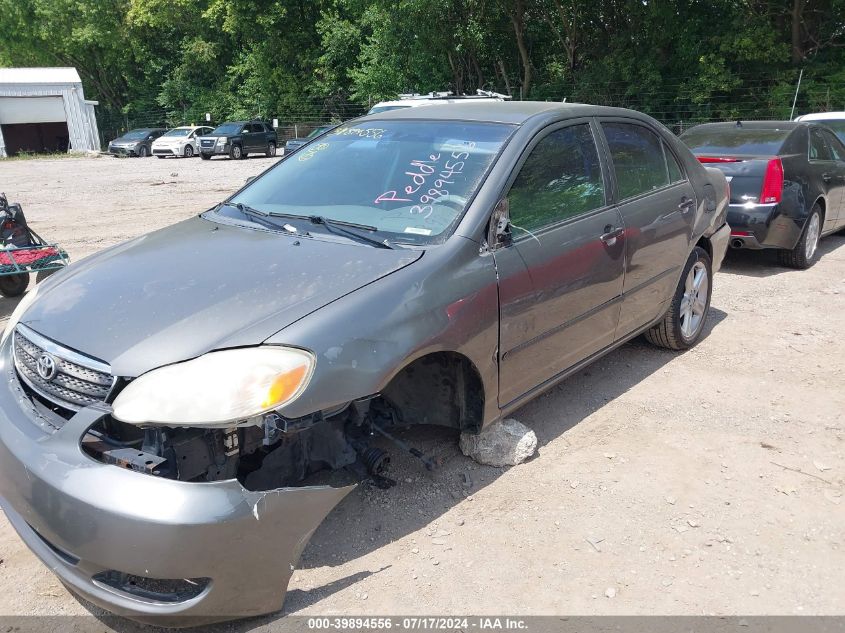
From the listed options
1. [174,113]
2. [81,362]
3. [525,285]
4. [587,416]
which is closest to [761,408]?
[587,416]

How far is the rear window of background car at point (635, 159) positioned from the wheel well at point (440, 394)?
65.6 inches

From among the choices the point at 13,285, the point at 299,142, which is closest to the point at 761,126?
the point at 13,285

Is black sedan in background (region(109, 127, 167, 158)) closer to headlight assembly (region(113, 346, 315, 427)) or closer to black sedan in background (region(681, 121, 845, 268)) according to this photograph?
black sedan in background (region(681, 121, 845, 268))

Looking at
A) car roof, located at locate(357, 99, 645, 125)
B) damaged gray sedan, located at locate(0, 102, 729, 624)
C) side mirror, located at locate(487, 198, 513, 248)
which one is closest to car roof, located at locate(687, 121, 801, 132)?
damaged gray sedan, located at locate(0, 102, 729, 624)

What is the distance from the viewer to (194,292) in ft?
9.29

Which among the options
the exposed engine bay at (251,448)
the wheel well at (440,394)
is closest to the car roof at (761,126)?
the wheel well at (440,394)

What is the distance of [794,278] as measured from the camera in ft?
24.0

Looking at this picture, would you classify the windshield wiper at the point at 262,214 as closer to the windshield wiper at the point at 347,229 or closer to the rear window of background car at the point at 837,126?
the windshield wiper at the point at 347,229

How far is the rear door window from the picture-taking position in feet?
13.9

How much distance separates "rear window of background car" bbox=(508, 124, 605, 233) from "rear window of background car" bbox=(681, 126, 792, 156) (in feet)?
14.0

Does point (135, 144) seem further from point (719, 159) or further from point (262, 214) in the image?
point (262, 214)

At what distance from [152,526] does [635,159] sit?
3535 mm

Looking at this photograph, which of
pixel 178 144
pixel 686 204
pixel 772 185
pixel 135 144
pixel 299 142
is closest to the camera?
pixel 686 204

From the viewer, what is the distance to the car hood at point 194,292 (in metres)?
2.55
